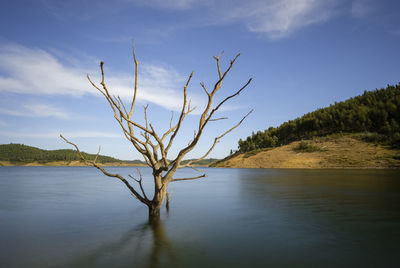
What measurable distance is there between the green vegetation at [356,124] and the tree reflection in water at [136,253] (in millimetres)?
80658

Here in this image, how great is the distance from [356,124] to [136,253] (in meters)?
108

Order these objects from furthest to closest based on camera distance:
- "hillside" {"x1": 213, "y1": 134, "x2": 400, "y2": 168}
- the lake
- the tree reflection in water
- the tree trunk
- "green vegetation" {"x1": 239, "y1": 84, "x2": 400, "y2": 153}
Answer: "green vegetation" {"x1": 239, "y1": 84, "x2": 400, "y2": 153}, "hillside" {"x1": 213, "y1": 134, "x2": 400, "y2": 168}, the tree trunk, the lake, the tree reflection in water

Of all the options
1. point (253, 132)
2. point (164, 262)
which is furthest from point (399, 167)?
point (253, 132)

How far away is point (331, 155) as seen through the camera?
69.8 m

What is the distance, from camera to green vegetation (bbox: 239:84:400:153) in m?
77.8

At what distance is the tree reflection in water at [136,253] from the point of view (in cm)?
454

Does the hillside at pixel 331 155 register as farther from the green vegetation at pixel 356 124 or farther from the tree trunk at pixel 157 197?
the tree trunk at pixel 157 197

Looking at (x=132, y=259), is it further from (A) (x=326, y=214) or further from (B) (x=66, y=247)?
(A) (x=326, y=214)

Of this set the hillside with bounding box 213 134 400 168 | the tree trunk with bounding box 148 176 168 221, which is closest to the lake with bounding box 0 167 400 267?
the tree trunk with bounding box 148 176 168 221

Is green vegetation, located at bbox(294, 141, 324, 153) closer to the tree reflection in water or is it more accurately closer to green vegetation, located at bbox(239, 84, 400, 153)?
green vegetation, located at bbox(239, 84, 400, 153)

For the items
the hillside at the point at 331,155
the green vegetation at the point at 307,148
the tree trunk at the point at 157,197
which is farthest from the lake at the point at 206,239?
the green vegetation at the point at 307,148

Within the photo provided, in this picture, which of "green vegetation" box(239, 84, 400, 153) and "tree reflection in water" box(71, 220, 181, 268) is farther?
"green vegetation" box(239, 84, 400, 153)

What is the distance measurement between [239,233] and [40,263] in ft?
16.0

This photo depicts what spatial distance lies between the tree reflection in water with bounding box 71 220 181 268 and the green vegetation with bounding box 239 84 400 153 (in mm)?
80658
